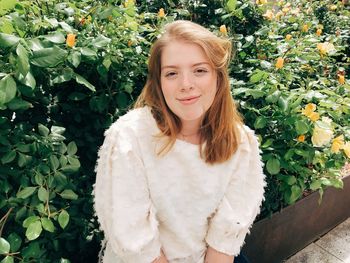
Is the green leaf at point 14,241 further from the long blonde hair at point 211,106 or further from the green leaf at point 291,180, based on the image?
the green leaf at point 291,180

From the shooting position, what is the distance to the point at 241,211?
5.14 feet

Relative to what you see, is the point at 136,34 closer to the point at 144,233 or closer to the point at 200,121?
the point at 200,121

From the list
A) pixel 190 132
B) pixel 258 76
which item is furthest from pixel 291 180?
pixel 190 132

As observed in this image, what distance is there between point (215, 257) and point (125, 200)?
503 millimetres

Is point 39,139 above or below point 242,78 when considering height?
above

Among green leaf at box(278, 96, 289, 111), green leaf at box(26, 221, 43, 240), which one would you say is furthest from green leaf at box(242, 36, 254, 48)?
green leaf at box(26, 221, 43, 240)

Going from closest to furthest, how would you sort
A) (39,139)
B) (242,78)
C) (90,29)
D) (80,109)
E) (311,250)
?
1. (39,139)
2. (90,29)
3. (80,109)
4. (242,78)
5. (311,250)

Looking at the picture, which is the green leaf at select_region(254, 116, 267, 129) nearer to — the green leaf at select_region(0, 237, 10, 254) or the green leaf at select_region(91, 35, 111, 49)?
the green leaf at select_region(91, 35, 111, 49)

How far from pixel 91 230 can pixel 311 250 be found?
64.8 inches

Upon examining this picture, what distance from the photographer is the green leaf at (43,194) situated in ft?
3.94

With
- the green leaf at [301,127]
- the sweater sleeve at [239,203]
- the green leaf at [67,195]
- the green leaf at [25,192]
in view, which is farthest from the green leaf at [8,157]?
the green leaf at [301,127]

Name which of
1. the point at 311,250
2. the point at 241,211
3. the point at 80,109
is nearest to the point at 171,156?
the point at 241,211

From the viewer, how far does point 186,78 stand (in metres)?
1.34

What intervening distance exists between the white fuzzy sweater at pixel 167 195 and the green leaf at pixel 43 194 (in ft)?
0.73
